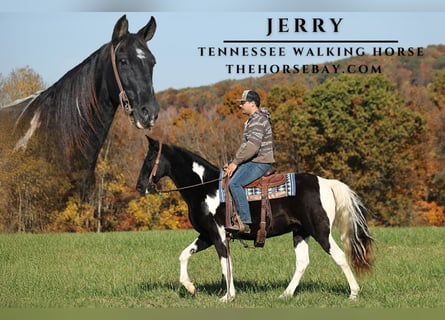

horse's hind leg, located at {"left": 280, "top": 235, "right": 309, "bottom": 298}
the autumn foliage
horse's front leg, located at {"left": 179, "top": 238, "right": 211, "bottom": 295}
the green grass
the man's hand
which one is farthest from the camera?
the autumn foliage

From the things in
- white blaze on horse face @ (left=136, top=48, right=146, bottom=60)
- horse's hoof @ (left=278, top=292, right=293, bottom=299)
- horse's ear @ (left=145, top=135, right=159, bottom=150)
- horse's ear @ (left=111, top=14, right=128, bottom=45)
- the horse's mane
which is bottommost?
horse's hoof @ (left=278, top=292, right=293, bottom=299)

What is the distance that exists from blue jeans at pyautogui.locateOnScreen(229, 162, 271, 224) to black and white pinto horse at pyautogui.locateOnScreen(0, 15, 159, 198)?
214 centimetres

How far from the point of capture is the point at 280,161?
2348 cm

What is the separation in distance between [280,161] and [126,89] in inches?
726

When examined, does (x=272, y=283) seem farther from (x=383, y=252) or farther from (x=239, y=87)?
(x=239, y=87)

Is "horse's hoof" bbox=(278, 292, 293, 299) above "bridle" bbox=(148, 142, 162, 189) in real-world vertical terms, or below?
below

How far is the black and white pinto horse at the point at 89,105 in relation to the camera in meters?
5.24

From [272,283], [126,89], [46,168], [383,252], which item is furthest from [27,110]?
[383,252]

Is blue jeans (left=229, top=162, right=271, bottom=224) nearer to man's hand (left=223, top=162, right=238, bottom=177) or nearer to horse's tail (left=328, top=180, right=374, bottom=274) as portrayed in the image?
man's hand (left=223, top=162, right=238, bottom=177)

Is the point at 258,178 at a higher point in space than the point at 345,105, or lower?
lower

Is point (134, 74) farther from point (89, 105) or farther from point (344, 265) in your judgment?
point (344, 265)

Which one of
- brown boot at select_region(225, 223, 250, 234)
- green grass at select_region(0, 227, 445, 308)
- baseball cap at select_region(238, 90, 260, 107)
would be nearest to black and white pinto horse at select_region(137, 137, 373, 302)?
brown boot at select_region(225, 223, 250, 234)

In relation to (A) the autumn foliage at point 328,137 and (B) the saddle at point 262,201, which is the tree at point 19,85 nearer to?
(B) the saddle at point 262,201

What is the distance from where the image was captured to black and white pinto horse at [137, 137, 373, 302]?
7.32 metres
